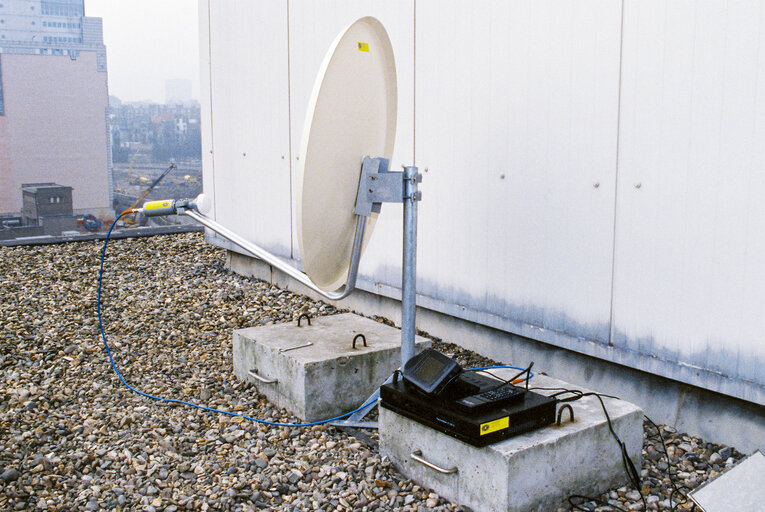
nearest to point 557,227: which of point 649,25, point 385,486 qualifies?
point 649,25

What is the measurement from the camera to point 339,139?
2.88 meters

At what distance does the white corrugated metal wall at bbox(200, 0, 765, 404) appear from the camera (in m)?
2.91

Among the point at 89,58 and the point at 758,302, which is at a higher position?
the point at 89,58

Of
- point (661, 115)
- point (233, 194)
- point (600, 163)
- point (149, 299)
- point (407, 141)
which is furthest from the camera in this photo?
point (233, 194)

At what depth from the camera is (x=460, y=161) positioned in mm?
4273

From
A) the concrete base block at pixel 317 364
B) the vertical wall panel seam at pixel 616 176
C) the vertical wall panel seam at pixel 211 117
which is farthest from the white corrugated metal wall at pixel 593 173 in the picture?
the vertical wall panel seam at pixel 211 117

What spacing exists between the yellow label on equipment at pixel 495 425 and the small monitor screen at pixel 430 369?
0.87 ft

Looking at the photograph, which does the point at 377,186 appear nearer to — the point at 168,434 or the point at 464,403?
the point at 464,403

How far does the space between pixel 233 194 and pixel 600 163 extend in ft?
14.3

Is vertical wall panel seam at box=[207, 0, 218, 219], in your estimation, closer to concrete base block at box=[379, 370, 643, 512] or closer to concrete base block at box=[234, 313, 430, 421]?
concrete base block at box=[234, 313, 430, 421]

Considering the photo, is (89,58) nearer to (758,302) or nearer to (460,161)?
(460,161)

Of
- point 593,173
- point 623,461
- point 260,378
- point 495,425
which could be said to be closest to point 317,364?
point 260,378

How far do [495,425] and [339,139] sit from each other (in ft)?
4.10

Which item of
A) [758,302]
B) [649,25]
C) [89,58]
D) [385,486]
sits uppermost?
[89,58]
